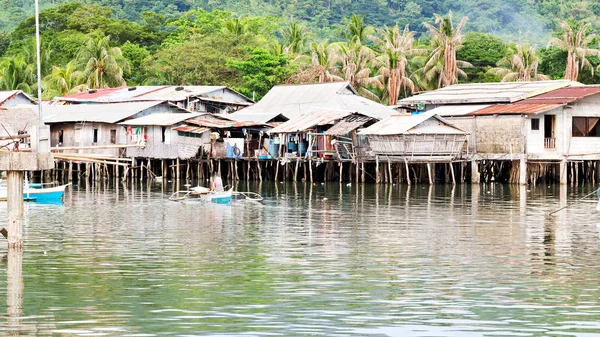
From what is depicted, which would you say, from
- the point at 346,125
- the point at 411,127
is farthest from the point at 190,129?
the point at 411,127

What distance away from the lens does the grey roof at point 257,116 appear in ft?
165

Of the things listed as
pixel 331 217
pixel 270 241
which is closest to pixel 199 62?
pixel 331 217

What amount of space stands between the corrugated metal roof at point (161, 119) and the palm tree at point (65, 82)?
13.0m

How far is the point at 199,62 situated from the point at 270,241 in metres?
41.3

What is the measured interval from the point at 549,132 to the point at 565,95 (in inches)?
64.3

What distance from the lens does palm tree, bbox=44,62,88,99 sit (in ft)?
204

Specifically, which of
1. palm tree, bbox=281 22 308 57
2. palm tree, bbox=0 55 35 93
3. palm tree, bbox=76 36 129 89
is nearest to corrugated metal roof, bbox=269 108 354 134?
palm tree, bbox=76 36 129 89

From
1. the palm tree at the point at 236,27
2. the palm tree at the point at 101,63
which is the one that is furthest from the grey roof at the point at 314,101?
the palm tree at the point at 236,27

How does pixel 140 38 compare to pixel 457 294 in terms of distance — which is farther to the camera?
pixel 140 38

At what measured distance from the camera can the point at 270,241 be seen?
2244cm

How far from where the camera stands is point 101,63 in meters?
63.2

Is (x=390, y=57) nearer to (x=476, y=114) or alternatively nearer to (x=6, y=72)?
(x=476, y=114)

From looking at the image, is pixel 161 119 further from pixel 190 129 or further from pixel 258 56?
pixel 258 56

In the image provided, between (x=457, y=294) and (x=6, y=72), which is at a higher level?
(x=6, y=72)
